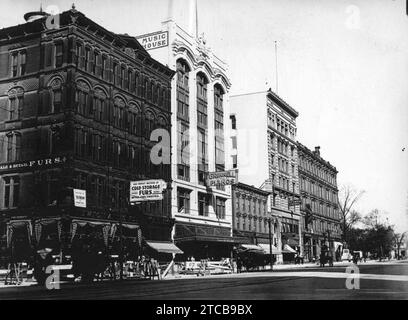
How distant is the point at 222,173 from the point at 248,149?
15.0 meters

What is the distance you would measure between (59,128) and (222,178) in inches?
646

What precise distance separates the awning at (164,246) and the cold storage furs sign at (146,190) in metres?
4.68

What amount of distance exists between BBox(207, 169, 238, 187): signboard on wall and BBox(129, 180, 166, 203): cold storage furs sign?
37.4ft

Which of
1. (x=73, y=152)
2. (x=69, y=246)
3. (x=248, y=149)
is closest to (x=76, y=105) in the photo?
(x=73, y=152)

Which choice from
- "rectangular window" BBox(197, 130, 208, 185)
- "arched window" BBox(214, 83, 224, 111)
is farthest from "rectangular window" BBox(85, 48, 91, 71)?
"arched window" BBox(214, 83, 224, 111)

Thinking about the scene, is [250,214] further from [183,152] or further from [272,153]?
[183,152]

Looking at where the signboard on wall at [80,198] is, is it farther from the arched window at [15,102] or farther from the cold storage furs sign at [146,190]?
the arched window at [15,102]

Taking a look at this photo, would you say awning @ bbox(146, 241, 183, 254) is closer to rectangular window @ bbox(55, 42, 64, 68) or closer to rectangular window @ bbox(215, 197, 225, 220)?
→ rectangular window @ bbox(215, 197, 225, 220)

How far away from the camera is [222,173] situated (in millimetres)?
40938

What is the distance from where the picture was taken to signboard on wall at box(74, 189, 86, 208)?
91.3ft

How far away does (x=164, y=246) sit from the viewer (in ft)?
115

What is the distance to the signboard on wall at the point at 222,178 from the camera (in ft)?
133

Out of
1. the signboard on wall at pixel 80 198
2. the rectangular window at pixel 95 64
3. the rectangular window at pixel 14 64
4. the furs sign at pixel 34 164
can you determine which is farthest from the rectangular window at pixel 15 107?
the signboard on wall at pixel 80 198
